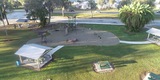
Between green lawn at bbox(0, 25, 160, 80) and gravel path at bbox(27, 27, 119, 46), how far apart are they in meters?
2.09

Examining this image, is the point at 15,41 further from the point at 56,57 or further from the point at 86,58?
the point at 86,58

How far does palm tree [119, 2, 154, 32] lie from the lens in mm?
38031

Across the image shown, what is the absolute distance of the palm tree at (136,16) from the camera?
125 feet

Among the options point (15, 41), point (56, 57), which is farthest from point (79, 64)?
point (15, 41)

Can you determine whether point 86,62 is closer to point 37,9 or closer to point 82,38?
point 82,38

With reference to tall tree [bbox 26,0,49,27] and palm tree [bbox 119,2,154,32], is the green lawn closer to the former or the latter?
palm tree [bbox 119,2,154,32]

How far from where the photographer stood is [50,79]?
2295 cm

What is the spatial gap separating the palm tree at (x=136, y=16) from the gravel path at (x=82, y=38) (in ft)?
16.4

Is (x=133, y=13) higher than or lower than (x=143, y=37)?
higher

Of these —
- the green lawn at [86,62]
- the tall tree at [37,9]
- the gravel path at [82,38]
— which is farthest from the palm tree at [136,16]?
the tall tree at [37,9]

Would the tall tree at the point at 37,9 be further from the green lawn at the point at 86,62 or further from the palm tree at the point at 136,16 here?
the palm tree at the point at 136,16

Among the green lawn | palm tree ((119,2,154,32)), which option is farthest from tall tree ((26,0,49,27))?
palm tree ((119,2,154,32))

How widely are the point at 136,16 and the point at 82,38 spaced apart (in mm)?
12696

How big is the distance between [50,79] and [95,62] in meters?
7.55
